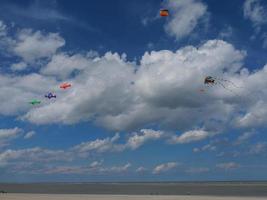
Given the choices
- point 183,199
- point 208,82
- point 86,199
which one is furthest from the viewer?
point 86,199

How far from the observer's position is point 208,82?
2029 inches

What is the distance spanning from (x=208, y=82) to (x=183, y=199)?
59.1ft

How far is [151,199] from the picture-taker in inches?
2359

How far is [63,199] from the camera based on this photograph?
61.6 metres

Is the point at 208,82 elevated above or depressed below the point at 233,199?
above

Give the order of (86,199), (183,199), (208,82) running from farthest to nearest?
(86,199) → (183,199) → (208,82)

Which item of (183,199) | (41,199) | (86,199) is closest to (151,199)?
(183,199)

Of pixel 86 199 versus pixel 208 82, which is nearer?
pixel 208 82

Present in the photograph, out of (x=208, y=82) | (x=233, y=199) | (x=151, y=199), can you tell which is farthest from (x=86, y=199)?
(x=208, y=82)

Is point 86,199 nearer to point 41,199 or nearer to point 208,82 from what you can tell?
point 41,199

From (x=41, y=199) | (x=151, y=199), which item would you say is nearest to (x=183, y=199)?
(x=151, y=199)

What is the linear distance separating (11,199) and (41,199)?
4.46 metres

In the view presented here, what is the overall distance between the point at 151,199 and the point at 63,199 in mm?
13084

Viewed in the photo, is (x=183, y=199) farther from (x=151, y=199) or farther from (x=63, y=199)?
(x=63, y=199)
